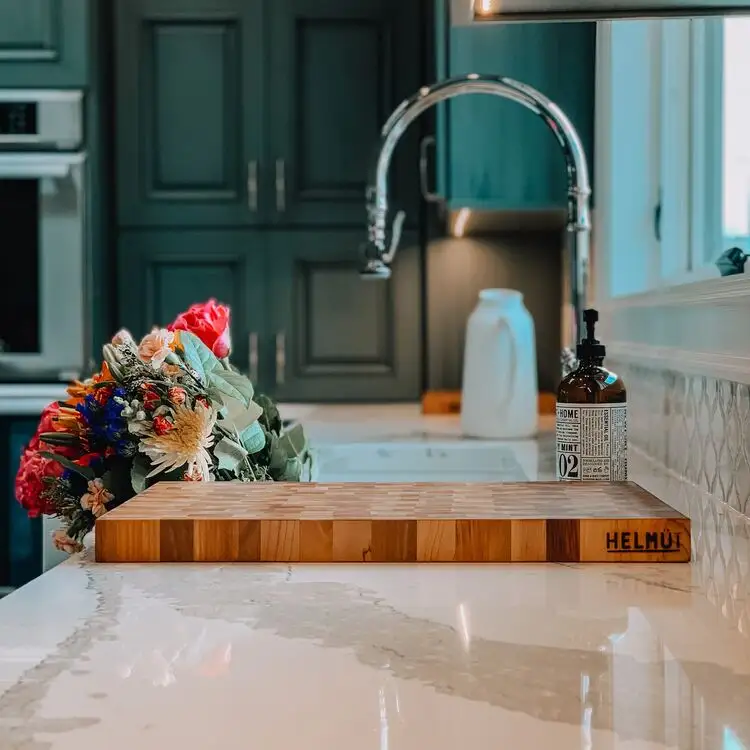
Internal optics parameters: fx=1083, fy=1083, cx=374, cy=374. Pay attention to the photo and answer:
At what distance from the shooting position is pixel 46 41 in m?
2.58

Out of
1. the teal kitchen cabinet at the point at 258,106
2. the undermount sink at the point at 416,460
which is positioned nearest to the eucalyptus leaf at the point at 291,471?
the undermount sink at the point at 416,460

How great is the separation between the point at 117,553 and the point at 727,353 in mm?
625

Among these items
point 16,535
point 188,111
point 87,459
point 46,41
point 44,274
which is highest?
point 46,41

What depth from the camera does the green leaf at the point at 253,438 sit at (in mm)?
986

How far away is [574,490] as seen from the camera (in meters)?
0.85

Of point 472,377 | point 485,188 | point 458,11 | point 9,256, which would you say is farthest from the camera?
point 9,256

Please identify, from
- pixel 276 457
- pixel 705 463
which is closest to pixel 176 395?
pixel 276 457

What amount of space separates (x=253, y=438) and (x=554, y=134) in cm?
67

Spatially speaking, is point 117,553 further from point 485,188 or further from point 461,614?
point 485,188

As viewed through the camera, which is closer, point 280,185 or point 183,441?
point 183,441

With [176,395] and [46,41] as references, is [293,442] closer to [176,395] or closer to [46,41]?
[176,395]

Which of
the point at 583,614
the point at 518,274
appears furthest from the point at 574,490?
the point at 518,274

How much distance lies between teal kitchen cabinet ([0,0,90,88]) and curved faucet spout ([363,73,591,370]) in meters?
1.40

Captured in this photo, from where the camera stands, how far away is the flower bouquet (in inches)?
33.1
